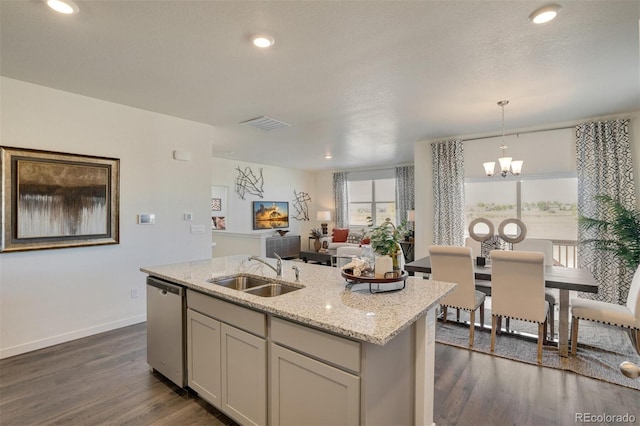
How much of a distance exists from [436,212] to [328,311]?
4.28 m

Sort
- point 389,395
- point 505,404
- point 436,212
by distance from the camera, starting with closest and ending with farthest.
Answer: point 389,395, point 505,404, point 436,212

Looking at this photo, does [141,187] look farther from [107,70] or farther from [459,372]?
[459,372]

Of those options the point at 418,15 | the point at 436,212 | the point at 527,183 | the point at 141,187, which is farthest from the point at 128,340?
the point at 527,183

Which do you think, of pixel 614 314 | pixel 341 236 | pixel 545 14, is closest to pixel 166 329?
pixel 545 14

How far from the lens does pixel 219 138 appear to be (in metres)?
5.29

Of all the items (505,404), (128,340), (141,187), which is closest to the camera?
(505,404)

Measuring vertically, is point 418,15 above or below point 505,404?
above

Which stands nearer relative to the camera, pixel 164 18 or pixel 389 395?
pixel 389 395

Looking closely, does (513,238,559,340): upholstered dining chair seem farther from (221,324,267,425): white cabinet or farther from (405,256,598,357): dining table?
(221,324,267,425): white cabinet

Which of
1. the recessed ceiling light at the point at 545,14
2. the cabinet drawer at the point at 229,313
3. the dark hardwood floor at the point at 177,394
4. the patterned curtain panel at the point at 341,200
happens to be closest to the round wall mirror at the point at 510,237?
the dark hardwood floor at the point at 177,394

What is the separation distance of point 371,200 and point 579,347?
626 centimetres

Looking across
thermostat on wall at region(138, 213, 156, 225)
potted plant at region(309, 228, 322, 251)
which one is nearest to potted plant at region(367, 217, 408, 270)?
thermostat on wall at region(138, 213, 156, 225)

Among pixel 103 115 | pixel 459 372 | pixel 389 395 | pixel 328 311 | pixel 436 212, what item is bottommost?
pixel 459 372

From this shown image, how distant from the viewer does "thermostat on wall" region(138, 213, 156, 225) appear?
376 centimetres
